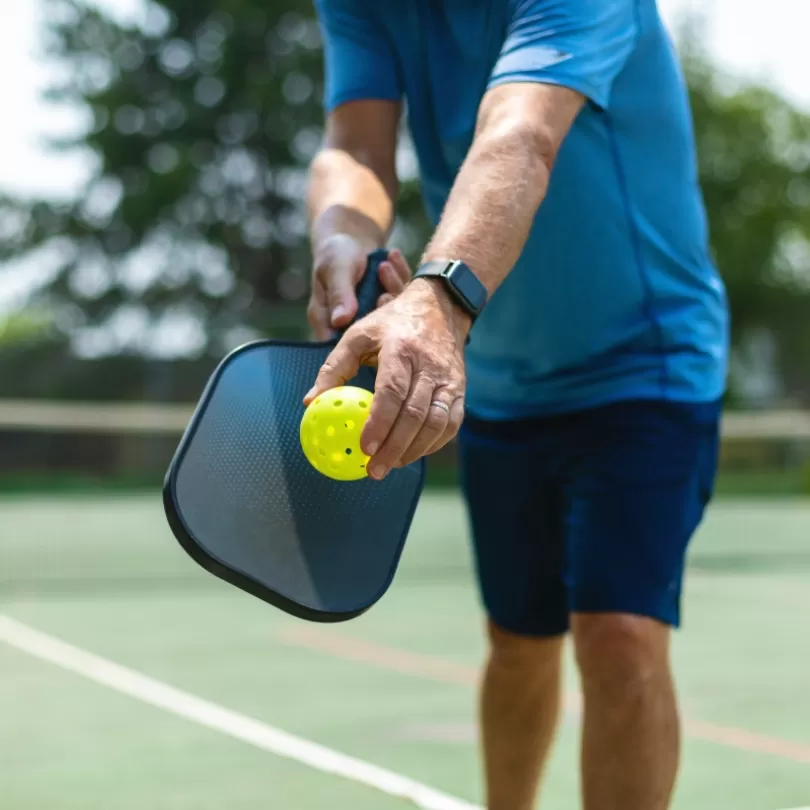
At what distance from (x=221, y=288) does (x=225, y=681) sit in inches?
1060

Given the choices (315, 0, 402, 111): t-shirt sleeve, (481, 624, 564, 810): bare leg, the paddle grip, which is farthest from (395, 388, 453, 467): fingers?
(481, 624, 564, 810): bare leg

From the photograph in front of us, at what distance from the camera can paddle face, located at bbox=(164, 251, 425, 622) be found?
2.07 meters

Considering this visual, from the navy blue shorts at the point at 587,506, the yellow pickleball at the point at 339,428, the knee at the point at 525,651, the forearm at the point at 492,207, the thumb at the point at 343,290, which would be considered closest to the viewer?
the yellow pickleball at the point at 339,428

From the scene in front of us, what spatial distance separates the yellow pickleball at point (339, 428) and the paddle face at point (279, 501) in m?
0.21

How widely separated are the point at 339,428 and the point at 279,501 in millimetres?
354

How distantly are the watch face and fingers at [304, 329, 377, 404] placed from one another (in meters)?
0.17

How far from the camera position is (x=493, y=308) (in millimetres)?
2953

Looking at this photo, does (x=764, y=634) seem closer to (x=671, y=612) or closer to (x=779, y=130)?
(x=671, y=612)

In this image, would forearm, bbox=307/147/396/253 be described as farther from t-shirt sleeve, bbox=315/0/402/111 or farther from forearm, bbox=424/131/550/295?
forearm, bbox=424/131/550/295

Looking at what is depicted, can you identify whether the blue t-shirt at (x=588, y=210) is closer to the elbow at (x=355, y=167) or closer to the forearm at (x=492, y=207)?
the elbow at (x=355, y=167)

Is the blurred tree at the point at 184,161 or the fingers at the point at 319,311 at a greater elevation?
the fingers at the point at 319,311

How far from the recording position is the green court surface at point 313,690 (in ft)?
12.8

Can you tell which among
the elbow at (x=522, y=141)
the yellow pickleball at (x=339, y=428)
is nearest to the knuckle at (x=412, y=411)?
the yellow pickleball at (x=339, y=428)

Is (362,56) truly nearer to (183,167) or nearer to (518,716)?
(518,716)
